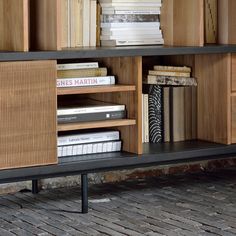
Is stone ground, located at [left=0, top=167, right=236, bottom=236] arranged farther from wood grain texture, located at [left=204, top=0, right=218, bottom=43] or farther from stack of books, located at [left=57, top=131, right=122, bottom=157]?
wood grain texture, located at [left=204, top=0, right=218, bottom=43]

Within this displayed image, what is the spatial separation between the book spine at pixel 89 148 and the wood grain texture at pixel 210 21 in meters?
0.61

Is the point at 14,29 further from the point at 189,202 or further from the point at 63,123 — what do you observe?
the point at 189,202

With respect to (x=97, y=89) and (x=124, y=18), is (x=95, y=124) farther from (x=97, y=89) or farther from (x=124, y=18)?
(x=124, y=18)

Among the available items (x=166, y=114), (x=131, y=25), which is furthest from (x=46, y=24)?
(x=166, y=114)

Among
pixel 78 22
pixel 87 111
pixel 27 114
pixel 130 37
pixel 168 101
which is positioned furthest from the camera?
pixel 168 101

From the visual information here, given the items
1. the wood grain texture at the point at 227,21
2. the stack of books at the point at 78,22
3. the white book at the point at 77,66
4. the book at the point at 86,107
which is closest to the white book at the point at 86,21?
the stack of books at the point at 78,22

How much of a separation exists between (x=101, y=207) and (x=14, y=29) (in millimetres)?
730

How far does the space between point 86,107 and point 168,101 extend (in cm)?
43

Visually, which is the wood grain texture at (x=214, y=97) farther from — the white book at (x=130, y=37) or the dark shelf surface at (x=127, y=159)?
the white book at (x=130, y=37)

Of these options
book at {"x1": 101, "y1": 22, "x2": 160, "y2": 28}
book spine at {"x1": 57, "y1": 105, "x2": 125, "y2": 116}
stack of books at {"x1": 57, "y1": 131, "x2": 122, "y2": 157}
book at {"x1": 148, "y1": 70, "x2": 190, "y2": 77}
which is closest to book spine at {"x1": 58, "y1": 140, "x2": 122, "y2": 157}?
stack of books at {"x1": 57, "y1": 131, "x2": 122, "y2": 157}

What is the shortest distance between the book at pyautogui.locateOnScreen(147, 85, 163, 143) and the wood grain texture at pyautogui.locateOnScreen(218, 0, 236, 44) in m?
0.33

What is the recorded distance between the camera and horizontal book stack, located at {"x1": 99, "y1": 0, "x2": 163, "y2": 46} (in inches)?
108

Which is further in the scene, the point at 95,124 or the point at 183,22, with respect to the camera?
the point at 183,22

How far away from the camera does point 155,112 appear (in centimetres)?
287
